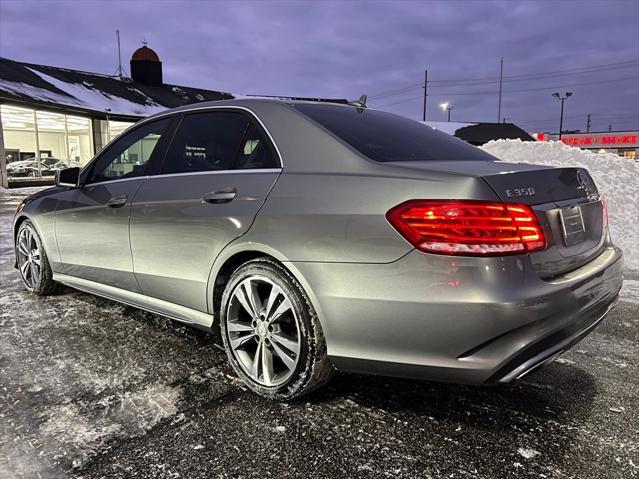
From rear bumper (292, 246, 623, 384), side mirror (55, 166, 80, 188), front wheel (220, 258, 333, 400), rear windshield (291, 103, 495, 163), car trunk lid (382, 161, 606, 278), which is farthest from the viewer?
side mirror (55, 166, 80, 188)

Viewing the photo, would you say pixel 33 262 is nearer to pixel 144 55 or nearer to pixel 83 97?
pixel 83 97

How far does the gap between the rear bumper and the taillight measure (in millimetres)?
45

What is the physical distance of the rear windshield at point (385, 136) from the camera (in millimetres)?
2494

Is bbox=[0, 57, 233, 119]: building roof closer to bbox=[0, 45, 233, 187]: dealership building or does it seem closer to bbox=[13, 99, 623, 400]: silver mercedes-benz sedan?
bbox=[0, 45, 233, 187]: dealership building

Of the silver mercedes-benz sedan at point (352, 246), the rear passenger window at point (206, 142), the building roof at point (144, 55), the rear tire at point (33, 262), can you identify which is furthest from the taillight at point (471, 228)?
the building roof at point (144, 55)

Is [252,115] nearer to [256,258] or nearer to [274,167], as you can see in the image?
[274,167]

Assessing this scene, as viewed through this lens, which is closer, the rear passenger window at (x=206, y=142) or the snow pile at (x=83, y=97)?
the rear passenger window at (x=206, y=142)

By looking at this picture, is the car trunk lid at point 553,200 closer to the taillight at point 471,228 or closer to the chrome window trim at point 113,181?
the taillight at point 471,228

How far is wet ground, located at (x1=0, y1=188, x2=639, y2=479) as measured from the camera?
6.52ft

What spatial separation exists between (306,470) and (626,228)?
6734 millimetres

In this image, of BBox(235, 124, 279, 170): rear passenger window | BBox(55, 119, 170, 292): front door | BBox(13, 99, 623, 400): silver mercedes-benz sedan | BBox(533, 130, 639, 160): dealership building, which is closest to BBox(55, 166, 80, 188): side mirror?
BBox(55, 119, 170, 292): front door

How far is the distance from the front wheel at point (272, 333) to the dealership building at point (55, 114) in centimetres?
1765

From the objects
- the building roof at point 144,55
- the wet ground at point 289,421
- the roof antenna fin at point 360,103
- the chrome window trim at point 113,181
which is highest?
the building roof at point 144,55

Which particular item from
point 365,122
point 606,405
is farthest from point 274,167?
point 606,405
